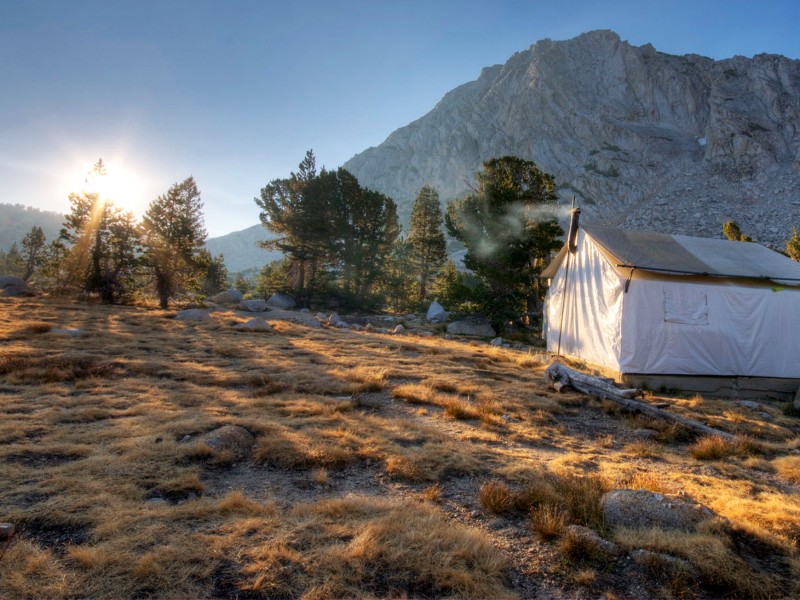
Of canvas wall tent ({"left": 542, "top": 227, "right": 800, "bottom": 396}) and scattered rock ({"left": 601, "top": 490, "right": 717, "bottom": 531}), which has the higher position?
canvas wall tent ({"left": 542, "top": 227, "right": 800, "bottom": 396})

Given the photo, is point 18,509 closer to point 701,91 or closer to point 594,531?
point 594,531

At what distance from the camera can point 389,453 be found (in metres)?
5.88

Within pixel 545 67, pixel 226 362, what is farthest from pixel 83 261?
pixel 545 67

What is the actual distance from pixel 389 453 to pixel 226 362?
28.6ft

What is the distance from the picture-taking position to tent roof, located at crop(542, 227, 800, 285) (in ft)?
41.5

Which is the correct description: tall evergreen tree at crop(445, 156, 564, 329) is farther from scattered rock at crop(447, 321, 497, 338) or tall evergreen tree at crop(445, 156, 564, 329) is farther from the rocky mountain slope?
the rocky mountain slope

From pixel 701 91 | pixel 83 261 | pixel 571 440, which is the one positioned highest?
pixel 701 91

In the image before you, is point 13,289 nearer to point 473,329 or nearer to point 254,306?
point 254,306

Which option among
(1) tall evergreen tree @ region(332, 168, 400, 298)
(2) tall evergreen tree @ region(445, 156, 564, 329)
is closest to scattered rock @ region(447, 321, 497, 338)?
(2) tall evergreen tree @ region(445, 156, 564, 329)

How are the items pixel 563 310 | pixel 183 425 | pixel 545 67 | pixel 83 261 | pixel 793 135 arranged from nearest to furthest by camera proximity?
pixel 183 425, pixel 563 310, pixel 83 261, pixel 793 135, pixel 545 67

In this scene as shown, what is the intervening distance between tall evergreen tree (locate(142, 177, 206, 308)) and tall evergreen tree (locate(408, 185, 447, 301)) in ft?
72.9

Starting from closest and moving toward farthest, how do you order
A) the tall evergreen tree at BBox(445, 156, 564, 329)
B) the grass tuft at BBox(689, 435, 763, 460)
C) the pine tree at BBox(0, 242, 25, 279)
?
the grass tuft at BBox(689, 435, 763, 460) < the tall evergreen tree at BBox(445, 156, 564, 329) < the pine tree at BBox(0, 242, 25, 279)

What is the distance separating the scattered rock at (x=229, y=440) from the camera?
18.8 ft

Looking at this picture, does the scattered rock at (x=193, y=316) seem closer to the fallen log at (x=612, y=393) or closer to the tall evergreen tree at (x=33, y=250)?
the fallen log at (x=612, y=393)
